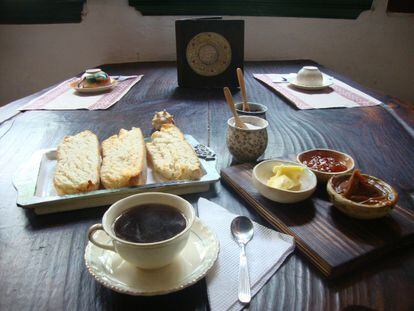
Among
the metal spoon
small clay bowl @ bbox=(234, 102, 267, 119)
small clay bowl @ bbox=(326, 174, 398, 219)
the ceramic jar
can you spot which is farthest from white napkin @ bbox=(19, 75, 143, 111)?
small clay bowl @ bbox=(326, 174, 398, 219)

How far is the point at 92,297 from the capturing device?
0.49m

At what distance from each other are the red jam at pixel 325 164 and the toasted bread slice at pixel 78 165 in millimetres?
523

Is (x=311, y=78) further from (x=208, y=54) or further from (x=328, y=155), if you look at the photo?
(x=328, y=155)

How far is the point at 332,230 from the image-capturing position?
61cm

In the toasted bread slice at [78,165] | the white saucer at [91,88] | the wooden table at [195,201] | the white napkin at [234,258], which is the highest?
the toasted bread slice at [78,165]

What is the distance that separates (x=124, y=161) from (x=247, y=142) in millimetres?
324

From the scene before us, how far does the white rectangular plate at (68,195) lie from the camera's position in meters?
0.68

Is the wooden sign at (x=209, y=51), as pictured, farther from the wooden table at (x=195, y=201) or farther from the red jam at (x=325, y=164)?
the red jam at (x=325, y=164)

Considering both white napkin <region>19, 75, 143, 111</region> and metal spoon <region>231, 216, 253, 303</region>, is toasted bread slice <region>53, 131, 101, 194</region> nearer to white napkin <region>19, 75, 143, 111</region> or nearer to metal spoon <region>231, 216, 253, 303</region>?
metal spoon <region>231, 216, 253, 303</region>

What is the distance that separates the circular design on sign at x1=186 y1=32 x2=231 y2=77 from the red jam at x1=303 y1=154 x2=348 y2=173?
929 millimetres

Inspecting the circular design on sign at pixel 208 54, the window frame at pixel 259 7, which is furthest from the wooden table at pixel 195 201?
the window frame at pixel 259 7

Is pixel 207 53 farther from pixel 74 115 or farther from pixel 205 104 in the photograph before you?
pixel 74 115

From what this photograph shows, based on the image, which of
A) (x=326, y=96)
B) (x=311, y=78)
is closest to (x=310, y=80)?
(x=311, y=78)

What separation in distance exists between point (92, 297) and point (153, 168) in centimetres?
40
